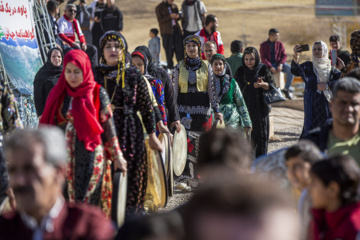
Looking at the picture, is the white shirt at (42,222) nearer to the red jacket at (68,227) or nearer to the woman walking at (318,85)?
the red jacket at (68,227)

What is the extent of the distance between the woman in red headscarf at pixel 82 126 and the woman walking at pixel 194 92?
3069 mm

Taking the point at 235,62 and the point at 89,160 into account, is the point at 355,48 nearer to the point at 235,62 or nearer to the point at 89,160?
the point at 235,62

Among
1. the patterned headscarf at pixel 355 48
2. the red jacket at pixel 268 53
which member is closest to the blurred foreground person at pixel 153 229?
the patterned headscarf at pixel 355 48

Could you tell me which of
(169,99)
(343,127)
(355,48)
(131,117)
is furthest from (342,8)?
(343,127)

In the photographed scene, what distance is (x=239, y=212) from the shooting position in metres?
1.50

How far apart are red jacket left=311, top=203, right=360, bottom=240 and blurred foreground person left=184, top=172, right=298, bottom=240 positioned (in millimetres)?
1636

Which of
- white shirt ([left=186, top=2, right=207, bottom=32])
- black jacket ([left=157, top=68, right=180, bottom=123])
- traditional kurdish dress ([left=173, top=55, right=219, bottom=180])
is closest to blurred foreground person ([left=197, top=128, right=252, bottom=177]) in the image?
black jacket ([left=157, top=68, right=180, bottom=123])

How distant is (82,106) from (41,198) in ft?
8.07

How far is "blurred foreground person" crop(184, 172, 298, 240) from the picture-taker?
1496mm

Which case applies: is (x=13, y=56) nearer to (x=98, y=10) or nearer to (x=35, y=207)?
(x=98, y=10)

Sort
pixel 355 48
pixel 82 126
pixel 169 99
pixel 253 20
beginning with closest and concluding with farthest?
pixel 82 126 → pixel 169 99 → pixel 355 48 → pixel 253 20

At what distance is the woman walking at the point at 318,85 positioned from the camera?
839cm

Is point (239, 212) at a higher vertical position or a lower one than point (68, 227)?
higher

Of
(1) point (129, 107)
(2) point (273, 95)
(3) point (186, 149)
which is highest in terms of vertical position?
(1) point (129, 107)
